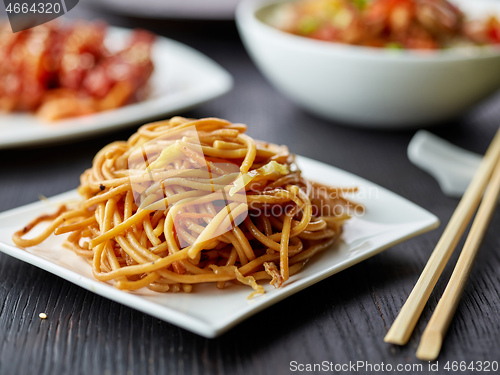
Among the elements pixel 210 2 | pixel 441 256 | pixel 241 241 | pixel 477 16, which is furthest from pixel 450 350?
pixel 210 2

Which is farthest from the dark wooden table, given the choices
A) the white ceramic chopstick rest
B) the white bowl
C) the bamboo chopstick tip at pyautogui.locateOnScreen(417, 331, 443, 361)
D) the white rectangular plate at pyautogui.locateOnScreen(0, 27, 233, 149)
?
the white bowl

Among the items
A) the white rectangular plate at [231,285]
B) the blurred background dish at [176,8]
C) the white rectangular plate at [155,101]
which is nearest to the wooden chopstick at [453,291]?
the white rectangular plate at [231,285]

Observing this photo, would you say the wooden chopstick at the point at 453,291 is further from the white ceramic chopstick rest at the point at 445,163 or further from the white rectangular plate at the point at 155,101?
the white rectangular plate at the point at 155,101

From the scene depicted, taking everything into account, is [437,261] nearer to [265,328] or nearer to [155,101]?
[265,328]

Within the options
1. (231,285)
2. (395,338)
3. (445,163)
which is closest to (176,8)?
(445,163)

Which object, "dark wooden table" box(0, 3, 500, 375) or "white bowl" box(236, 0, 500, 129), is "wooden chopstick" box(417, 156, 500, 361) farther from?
"white bowl" box(236, 0, 500, 129)

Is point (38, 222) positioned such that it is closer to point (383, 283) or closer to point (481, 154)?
point (383, 283)
